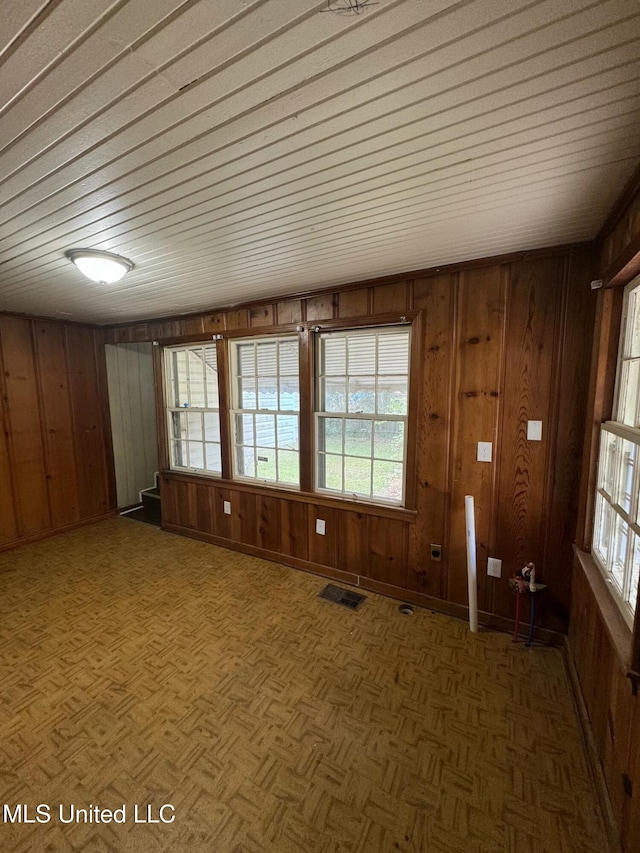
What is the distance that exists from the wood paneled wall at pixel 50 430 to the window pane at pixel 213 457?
166 centimetres

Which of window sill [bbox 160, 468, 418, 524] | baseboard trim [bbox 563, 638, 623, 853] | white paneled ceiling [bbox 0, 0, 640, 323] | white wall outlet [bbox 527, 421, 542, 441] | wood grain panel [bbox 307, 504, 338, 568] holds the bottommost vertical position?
baseboard trim [bbox 563, 638, 623, 853]

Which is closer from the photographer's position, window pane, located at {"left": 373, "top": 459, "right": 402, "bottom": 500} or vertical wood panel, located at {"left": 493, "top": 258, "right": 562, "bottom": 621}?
vertical wood panel, located at {"left": 493, "top": 258, "right": 562, "bottom": 621}

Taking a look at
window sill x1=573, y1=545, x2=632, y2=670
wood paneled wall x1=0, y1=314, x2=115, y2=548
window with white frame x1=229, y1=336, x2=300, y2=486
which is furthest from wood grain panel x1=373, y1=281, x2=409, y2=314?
wood paneled wall x1=0, y1=314, x2=115, y2=548

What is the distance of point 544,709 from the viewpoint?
173 centimetres

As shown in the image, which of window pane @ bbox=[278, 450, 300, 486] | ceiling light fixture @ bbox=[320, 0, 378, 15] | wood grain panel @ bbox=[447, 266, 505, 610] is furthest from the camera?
window pane @ bbox=[278, 450, 300, 486]

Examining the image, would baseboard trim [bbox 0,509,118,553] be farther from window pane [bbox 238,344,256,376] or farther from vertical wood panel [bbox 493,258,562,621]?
vertical wood panel [bbox 493,258,562,621]

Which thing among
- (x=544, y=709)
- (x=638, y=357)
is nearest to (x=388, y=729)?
(x=544, y=709)

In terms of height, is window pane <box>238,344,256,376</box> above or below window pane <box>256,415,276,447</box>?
above

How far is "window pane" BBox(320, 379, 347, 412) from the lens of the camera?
2848 millimetres

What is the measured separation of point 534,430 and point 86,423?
4680mm

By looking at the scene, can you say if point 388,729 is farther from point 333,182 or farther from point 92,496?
point 92,496

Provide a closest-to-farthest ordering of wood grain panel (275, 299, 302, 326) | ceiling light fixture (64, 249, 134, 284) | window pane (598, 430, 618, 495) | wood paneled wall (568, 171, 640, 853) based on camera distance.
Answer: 1. wood paneled wall (568, 171, 640, 853)
2. window pane (598, 430, 618, 495)
3. ceiling light fixture (64, 249, 134, 284)
4. wood grain panel (275, 299, 302, 326)

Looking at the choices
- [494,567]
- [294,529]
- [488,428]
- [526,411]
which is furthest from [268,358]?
[494,567]

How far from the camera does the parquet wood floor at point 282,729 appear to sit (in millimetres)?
1254
